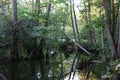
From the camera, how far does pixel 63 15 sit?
30.4 metres

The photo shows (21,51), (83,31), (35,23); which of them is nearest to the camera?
(21,51)

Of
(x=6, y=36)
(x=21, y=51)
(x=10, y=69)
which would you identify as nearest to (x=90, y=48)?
(x=21, y=51)

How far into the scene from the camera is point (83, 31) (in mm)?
33312

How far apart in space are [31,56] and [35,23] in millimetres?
2339

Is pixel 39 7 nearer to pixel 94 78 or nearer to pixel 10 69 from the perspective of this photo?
pixel 10 69

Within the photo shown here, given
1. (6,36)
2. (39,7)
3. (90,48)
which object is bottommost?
(90,48)

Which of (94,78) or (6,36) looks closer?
(94,78)

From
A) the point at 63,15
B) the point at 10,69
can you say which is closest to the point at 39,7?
the point at 10,69

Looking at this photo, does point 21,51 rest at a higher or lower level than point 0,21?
lower

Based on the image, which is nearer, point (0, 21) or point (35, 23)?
point (0, 21)

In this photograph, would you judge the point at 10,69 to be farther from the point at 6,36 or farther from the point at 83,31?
the point at 83,31

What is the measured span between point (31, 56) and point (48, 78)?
23.0 feet

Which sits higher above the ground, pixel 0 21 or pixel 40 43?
pixel 0 21

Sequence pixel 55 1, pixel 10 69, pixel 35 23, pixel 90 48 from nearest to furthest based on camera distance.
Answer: pixel 55 1 < pixel 10 69 < pixel 35 23 < pixel 90 48
